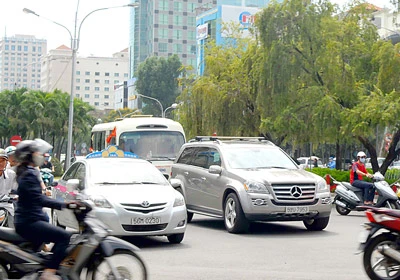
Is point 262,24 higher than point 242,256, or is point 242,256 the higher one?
point 262,24

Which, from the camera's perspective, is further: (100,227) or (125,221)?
(125,221)

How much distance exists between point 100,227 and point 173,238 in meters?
5.61

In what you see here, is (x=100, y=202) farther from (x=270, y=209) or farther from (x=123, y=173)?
(x=270, y=209)

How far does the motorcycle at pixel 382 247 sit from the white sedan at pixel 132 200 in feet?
13.7

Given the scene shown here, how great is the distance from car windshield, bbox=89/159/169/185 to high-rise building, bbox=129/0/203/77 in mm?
139185

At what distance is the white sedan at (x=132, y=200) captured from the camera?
11852 mm

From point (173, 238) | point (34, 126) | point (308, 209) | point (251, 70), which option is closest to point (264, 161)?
point (308, 209)

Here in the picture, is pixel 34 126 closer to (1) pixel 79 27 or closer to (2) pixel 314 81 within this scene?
(1) pixel 79 27

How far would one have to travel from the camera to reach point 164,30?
15488 centimetres

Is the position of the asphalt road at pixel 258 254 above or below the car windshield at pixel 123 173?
below

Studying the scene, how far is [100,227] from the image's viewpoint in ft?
24.1

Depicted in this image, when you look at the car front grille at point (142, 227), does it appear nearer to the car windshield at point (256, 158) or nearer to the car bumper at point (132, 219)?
the car bumper at point (132, 219)

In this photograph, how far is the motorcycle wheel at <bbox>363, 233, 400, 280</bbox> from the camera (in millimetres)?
8617

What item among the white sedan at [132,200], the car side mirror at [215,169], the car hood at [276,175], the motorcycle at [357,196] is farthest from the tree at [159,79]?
the white sedan at [132,200]
